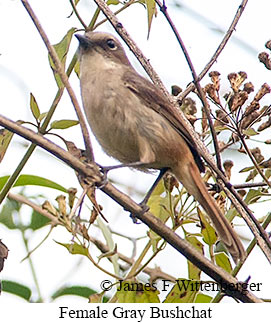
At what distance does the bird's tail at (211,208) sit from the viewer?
297cm

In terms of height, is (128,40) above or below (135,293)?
above

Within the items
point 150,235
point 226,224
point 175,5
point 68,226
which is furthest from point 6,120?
point 175,5

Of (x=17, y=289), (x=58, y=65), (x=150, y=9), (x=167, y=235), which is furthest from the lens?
(x=17, y=289)

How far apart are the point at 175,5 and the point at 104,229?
2338mm

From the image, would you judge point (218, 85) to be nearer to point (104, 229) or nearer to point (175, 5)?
point (104, 229)

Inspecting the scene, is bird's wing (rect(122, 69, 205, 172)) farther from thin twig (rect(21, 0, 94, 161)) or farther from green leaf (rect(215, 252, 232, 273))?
thin twig (rect(21, 0, 94, 161))

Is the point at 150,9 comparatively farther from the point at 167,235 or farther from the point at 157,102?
the point at 167,235

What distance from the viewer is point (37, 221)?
11.8ft

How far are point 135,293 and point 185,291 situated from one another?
213mm

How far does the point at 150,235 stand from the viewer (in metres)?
2.69

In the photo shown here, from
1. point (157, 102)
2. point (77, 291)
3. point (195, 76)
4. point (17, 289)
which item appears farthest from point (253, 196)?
point (17, 289)

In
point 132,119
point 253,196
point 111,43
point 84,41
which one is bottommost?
point 253,196

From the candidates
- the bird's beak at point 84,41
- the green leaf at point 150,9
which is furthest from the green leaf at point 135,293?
the bird's beak at point 84,41

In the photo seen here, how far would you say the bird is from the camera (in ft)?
11.1
